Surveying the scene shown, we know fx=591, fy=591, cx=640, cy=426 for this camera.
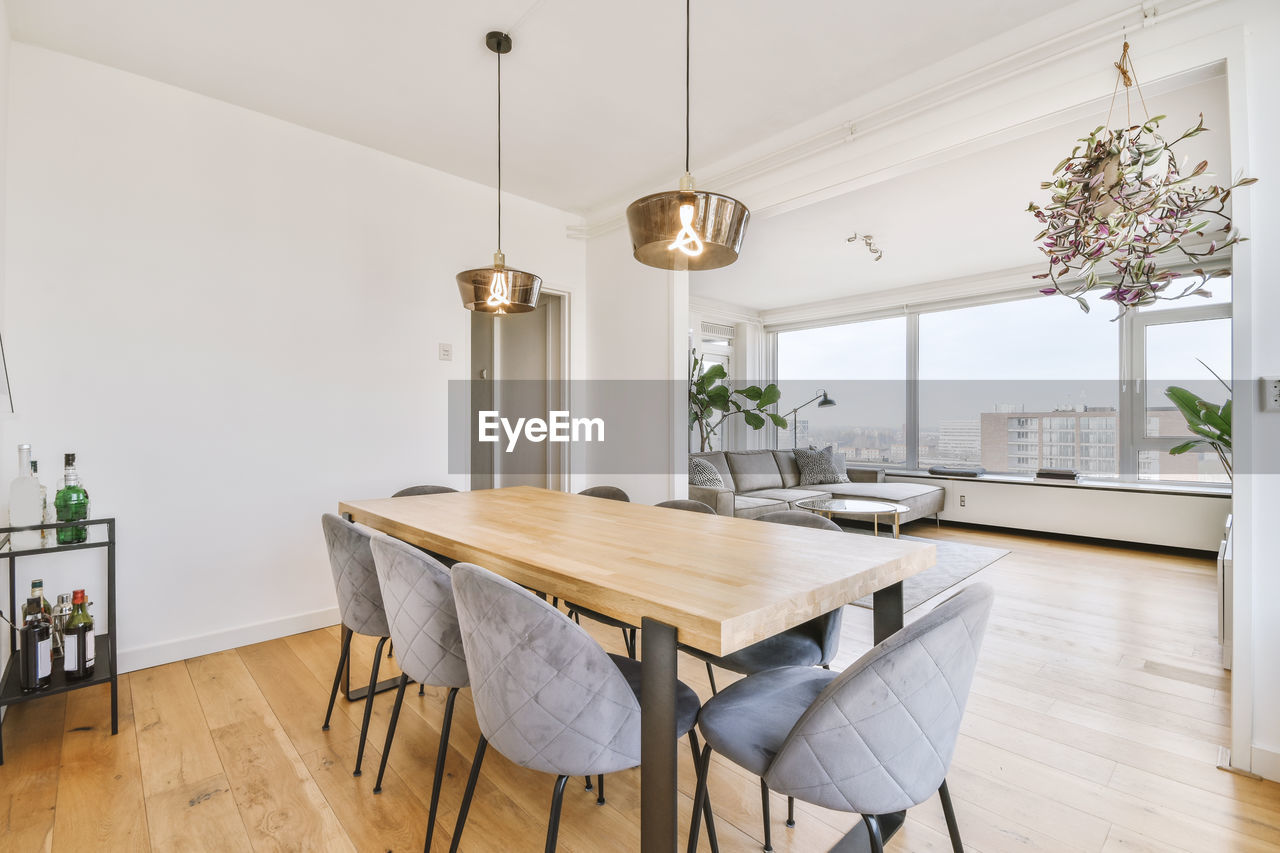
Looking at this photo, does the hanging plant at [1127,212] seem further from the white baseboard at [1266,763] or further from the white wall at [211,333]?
the white wall at [211,333]

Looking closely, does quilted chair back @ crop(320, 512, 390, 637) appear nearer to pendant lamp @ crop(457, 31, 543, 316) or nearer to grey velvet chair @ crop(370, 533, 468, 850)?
grey velvet chair @ crop(370, 533, 468, 850)

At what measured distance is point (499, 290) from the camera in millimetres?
2311

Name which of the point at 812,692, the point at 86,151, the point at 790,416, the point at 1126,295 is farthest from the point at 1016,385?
the point at 86,151

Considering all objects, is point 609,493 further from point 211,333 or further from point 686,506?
point 211,333

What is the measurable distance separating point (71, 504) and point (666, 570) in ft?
7.53

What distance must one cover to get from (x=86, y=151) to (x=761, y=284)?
5.23 metres

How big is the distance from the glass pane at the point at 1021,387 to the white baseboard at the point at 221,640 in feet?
19.6

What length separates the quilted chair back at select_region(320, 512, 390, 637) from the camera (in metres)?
1.85

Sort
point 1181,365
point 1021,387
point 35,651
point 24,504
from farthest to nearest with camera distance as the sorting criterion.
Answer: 1. point 1021,387
2. point 1181,365
3. point 24,504
4. point 35,651

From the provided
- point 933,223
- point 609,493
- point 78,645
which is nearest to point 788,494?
point 933,223

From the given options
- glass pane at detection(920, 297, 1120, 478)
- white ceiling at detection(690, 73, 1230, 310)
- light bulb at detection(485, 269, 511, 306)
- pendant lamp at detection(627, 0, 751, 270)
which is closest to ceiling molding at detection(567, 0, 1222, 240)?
white ceiling at detection(690, 73, 1230, 310)

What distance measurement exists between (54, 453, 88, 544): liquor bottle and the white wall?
16.5 inches

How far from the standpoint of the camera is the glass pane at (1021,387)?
539 centimetres

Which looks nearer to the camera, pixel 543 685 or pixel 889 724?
pixel 889 724
